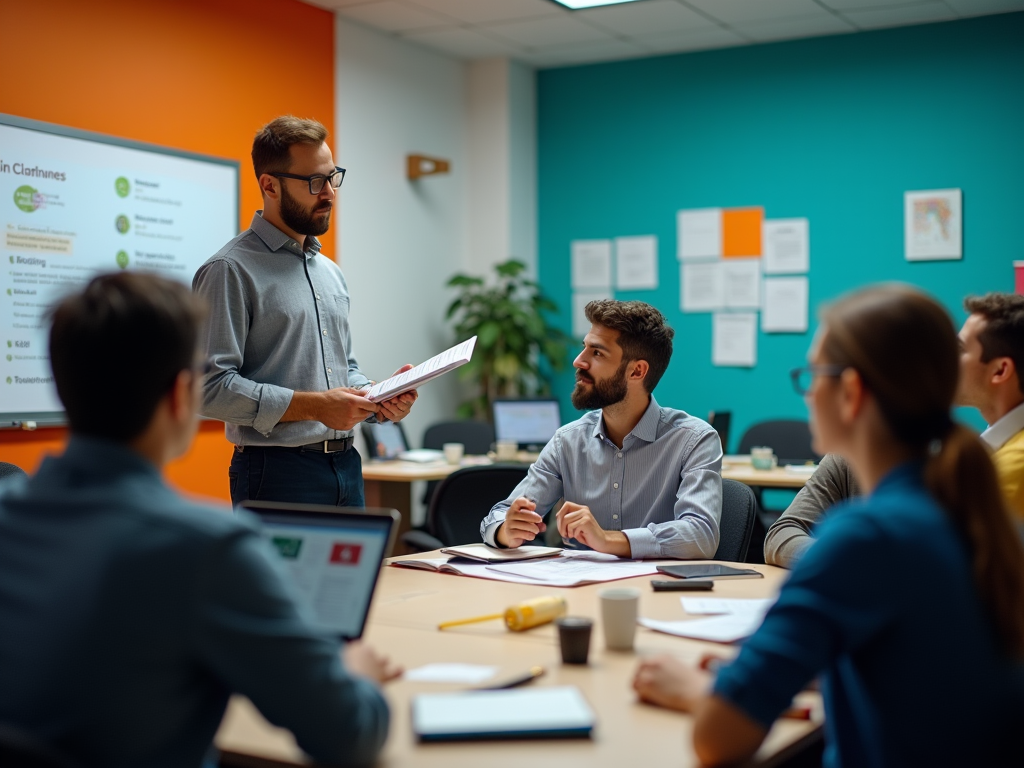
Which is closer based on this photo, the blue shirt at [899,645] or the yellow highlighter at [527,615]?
the blue shirt at [899,645]

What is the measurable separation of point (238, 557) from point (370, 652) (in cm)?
44

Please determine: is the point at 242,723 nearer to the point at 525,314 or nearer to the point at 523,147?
the point at 525,314

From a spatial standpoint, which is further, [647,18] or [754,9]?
[647,18]

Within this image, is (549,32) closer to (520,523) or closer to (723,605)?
(520,523)

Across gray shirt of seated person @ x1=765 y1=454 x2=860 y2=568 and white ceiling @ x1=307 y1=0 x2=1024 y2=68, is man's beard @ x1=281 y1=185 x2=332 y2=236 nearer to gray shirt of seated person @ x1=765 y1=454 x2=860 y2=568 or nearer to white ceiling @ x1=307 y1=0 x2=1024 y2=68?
gray shirt of seated person @ x1=765 y1=454 x2=860 y2=568

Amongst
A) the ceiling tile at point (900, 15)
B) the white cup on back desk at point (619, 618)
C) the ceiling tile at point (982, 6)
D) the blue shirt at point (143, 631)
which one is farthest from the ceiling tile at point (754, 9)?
the blue shirt at point (143, 631)

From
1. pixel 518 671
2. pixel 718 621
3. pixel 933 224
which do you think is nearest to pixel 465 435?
pixel 933 224

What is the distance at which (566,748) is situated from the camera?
134 cm

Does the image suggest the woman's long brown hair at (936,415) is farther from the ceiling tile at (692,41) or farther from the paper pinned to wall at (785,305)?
the ceiling tile at (692,41)

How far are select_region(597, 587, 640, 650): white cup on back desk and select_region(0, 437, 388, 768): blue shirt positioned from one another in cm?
67

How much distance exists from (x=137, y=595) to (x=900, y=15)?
230 inches

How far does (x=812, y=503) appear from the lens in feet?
8.28

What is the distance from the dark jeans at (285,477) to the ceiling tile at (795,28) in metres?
4.34

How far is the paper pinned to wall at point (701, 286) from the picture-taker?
656 cm
